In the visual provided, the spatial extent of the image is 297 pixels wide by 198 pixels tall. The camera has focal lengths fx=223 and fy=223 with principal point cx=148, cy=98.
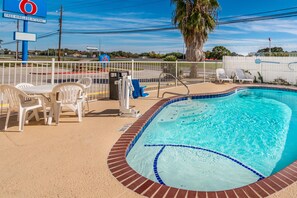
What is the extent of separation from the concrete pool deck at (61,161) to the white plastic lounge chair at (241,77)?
10238 mm

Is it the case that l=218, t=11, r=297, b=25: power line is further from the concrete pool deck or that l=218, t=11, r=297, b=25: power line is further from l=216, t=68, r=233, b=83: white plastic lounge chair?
the concrete pool deck

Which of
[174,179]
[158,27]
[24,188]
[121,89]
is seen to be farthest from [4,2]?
[158,27]

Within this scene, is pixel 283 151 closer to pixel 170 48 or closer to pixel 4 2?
pixel 4 2

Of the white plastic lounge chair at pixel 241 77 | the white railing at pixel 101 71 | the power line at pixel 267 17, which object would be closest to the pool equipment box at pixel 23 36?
the white railing at pixel 101 71

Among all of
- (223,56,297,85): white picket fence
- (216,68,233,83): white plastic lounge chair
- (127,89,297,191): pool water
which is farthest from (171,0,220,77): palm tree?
(127,89,297,191): pool water

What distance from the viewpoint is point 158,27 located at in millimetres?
29906

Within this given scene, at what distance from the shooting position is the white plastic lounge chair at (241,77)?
12.6 meters

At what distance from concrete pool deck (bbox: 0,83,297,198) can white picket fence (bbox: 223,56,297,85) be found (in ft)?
38.6

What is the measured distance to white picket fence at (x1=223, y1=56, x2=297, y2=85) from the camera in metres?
12.4

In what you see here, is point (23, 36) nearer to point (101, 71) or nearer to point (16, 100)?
point (101, 71)

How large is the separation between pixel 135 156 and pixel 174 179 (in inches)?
30.7

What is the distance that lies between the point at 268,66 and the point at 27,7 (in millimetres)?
12693

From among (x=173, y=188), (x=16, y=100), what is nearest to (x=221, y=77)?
(x=16, y=100)

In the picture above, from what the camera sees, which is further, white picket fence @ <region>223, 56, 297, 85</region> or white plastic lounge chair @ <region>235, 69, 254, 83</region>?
white plastic lounge chair @ <region>235, 69, 254, 83</region>
